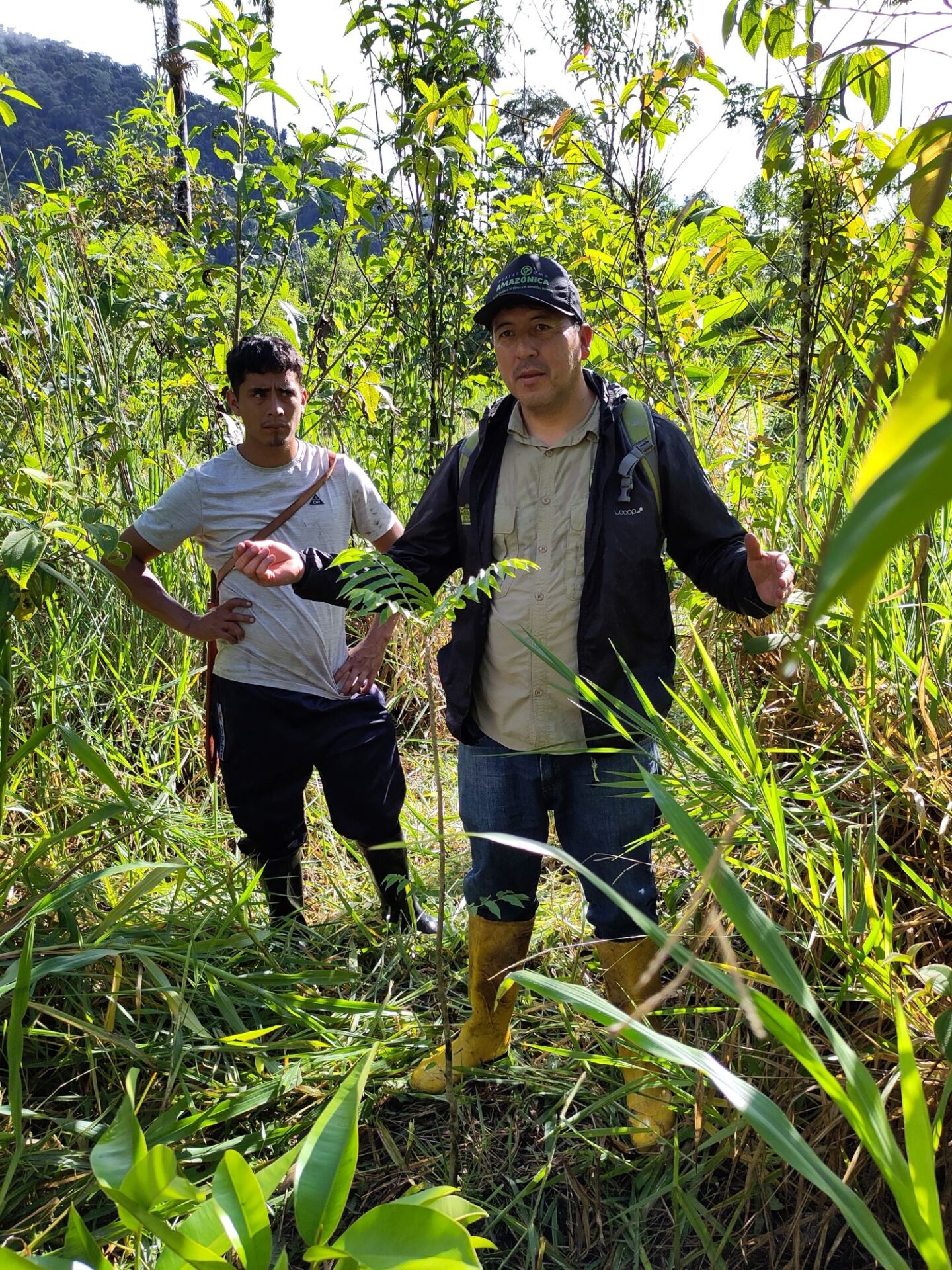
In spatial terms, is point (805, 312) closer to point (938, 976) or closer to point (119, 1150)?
point (938, 976)

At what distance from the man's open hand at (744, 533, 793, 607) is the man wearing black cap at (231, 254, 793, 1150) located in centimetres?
8

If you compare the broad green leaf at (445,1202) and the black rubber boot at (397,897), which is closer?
the broad green leaf at (445,1202)

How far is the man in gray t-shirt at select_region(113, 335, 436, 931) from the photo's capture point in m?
2.86

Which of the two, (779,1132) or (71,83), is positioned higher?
(71,83)

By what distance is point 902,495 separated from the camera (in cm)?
27

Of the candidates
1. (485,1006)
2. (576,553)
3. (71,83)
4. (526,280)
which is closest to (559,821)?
(485,1006)

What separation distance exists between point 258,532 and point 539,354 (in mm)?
1084

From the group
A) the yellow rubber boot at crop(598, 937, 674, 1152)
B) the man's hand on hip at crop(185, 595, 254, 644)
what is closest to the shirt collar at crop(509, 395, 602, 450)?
the man's hand on hip at crop(185, 595, 254, 644)

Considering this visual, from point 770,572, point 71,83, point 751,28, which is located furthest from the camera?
point 71,83

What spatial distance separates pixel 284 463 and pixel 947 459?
281 cm

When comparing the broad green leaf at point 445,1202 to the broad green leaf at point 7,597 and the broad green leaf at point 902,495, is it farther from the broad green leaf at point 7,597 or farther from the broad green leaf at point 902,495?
the broad green leaf at point 7,597

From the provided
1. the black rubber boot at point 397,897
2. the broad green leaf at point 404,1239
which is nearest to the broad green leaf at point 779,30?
the broad green leaf at point 404,1239

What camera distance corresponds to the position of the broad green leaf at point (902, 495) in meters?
0.26

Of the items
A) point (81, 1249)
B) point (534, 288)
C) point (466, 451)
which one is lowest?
point (81, 1249)
